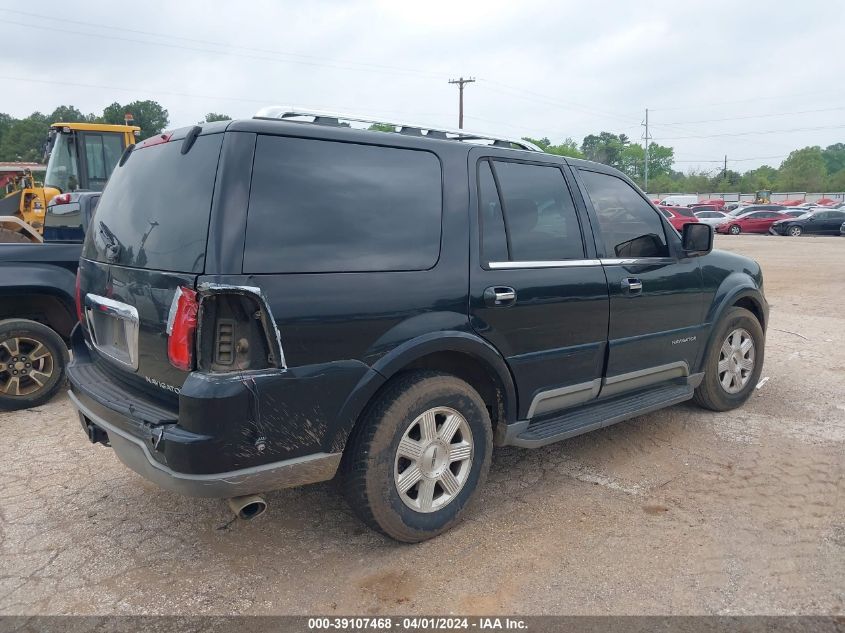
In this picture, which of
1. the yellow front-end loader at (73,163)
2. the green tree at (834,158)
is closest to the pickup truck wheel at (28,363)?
the yellow front-end loader at (73,163)

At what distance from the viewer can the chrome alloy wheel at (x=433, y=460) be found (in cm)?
306

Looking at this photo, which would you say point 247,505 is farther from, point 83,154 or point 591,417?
point 83,154

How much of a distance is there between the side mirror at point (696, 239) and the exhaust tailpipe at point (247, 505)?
10.7 feet

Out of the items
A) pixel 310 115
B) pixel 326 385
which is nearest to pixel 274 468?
pixel 326 385

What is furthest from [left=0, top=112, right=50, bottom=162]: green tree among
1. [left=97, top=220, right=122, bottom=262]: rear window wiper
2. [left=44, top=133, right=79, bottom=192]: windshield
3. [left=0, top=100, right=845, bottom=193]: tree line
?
[left=97, top=220, right=122, bottom=262]: rear window wiper

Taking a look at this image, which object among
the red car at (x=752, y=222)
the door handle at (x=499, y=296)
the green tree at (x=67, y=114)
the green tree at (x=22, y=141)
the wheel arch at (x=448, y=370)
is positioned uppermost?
the green tree at (x=67, y=114)

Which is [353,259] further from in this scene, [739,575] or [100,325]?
[739,575]

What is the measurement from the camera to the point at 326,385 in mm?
2725

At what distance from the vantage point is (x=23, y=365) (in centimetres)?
514

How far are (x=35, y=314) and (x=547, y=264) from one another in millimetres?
4260

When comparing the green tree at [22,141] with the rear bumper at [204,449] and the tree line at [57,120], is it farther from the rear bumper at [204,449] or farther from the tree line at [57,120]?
the rear bumper at [204,449]

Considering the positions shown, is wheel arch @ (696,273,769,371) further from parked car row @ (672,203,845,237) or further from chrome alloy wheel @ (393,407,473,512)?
parked car row @ (672,203,845,237)

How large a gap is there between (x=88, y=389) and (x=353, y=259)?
1487mm

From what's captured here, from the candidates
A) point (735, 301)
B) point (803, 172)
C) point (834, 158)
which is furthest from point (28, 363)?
point (834, 158)
